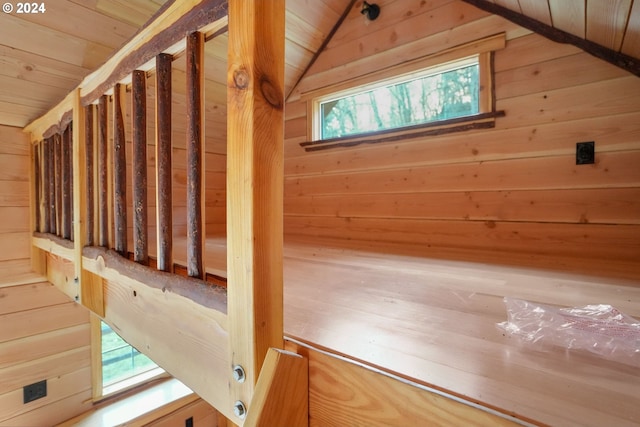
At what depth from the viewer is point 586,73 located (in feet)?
4.94

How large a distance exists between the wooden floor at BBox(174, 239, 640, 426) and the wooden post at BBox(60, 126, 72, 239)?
969mm

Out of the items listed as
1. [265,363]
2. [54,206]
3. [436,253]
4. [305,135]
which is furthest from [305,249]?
[54,206]

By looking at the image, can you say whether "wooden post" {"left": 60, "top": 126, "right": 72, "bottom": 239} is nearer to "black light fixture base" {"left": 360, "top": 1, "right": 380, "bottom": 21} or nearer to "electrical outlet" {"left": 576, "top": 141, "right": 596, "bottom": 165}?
"black light fixture base" {"left": 360, "top": 1, "right": 380, "bottom": 21}

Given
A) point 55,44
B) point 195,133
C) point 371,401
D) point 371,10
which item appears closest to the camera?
point 371,401

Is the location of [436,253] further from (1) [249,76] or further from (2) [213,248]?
(1) [249,76]

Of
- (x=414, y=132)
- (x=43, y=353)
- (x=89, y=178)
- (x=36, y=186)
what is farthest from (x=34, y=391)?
(x=414, y=132)

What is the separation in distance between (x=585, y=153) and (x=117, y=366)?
3567 millimetres

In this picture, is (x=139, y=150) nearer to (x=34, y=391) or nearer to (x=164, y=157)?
(x=164, y=157)

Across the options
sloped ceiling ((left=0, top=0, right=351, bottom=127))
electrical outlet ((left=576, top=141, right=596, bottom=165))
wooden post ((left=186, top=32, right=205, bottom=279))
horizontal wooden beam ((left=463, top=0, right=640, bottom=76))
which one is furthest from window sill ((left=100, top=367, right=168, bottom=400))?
horizontal wooden beam ((left=463, top=0, right=640, bottom=76))

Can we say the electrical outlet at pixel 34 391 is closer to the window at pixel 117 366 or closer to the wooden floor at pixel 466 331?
the window at pixel 117 366

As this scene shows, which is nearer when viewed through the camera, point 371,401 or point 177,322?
point 371,401

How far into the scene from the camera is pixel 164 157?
0.84m

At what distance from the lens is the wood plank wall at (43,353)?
2014 millimetres

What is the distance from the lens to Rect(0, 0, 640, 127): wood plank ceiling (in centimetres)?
128
